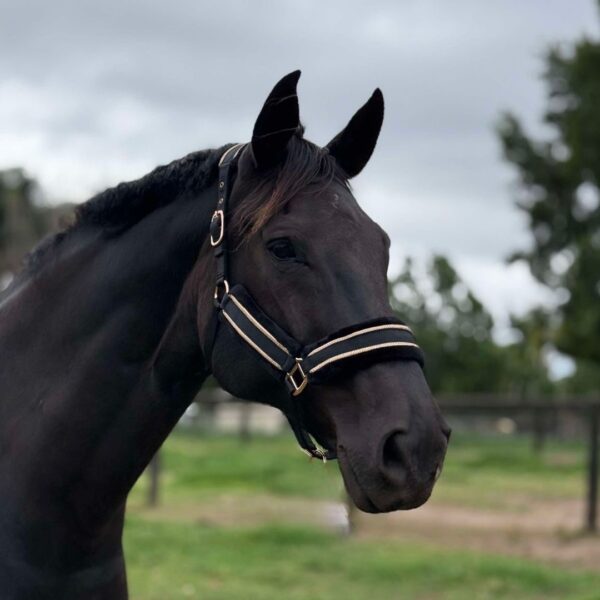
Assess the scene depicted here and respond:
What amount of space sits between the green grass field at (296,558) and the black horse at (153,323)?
1.66 meters

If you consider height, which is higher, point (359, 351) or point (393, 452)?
point (359, 351)

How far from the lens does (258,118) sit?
254cm

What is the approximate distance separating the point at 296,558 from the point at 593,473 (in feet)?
11.7

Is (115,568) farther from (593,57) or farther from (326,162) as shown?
(593,57)

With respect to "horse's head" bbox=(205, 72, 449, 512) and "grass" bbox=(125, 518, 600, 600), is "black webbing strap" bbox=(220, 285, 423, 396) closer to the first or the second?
"horse's head" bbox=(205, 72, 449, 512)

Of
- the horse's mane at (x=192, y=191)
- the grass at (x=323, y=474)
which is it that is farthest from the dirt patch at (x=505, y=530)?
the horse's mane at (x=192, y=191)

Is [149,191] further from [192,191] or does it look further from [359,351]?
[359,351]

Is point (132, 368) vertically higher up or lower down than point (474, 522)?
higher up

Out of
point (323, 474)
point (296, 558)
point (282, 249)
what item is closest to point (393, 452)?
point (282, 249)

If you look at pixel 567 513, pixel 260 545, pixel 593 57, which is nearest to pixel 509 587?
pixel 260 545

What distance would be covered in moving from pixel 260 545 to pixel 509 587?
2.28 meters

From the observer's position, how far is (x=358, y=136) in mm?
2756

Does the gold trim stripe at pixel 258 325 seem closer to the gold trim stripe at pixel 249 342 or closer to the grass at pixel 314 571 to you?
the gold trim stripe at pixel 249 342

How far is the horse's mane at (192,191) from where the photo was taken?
2.52 metres
